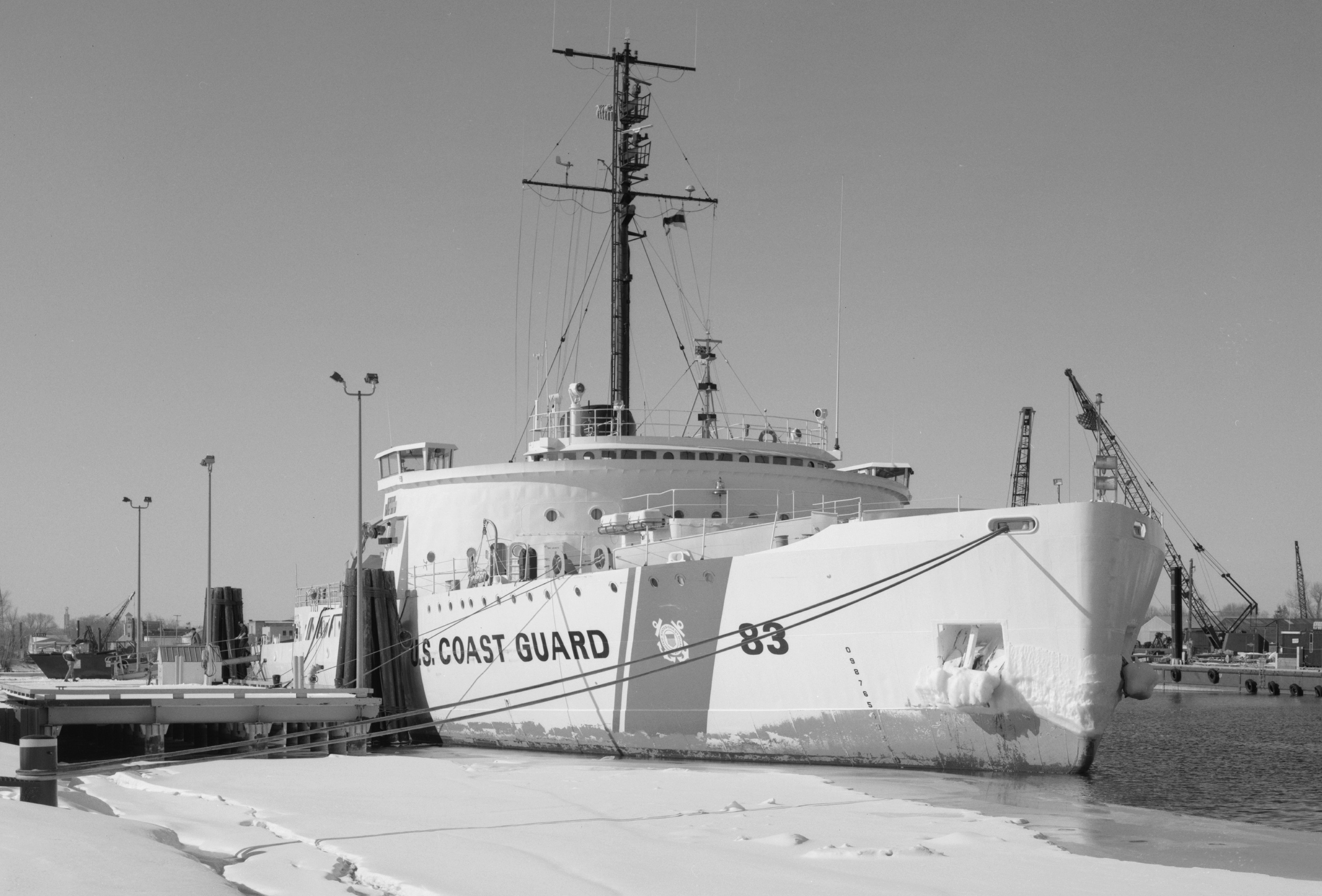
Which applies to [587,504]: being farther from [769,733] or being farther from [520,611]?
[769,733]

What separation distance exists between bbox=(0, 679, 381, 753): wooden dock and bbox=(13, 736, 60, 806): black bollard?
5731 millimetres

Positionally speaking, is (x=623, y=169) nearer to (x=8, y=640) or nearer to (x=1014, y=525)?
(x=1014, y=525)

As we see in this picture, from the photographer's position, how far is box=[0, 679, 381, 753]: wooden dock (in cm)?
1766

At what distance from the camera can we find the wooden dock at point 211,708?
17.7 metres

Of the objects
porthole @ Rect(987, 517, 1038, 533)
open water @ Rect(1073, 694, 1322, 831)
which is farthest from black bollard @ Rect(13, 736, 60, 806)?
open water @ Rect(1073, 694, 1322, 831)

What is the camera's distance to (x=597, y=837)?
10.2 meters

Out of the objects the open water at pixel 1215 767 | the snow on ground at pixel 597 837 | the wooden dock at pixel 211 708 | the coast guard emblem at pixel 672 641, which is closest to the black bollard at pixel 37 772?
the snow on ground at pixel 597 837

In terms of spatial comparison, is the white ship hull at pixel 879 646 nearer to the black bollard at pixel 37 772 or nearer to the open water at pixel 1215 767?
the open water at pixel 1215 767

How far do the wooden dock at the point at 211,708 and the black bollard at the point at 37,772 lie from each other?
573cm

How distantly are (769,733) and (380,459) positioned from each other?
12143mm

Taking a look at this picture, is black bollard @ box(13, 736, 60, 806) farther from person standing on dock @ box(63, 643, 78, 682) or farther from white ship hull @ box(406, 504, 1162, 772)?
person standing on dock @ box(63, 643, 78, 682)

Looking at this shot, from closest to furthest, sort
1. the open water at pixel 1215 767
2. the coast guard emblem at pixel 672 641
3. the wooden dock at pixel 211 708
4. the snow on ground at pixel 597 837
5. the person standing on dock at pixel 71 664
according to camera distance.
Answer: the snow on ground at pixel 597 837 < the open water at pixel 1215 767 < the coast guard emblem at pixel 672 641 < the wooden dock at pixel 211 708 < the person standing on dock at pixel 71 664

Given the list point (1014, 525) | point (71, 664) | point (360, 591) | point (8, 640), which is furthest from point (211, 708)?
point (8, 640)

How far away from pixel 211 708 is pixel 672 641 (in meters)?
7.09
